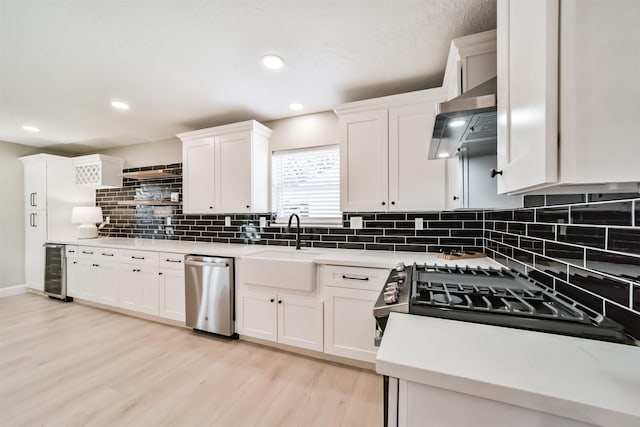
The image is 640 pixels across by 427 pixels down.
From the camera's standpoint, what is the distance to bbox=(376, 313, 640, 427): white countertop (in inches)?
19.7

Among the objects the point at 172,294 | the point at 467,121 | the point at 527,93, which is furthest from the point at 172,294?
the point at 527,93

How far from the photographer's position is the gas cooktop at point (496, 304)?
0.76 m

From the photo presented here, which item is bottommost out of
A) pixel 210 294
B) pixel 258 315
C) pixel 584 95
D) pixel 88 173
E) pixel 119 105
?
pixel 258 315

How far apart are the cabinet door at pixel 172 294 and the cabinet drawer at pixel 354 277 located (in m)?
1.65

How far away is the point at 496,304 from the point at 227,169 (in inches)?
108

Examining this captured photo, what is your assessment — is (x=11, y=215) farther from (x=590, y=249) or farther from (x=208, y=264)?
(x=590, y=249)

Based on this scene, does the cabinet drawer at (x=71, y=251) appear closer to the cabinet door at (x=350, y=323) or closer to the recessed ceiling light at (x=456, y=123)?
the cabinet door at (x=350, y=323)

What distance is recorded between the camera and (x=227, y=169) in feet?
9.48

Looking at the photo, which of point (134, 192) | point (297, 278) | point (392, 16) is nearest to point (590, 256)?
point (392, 16)

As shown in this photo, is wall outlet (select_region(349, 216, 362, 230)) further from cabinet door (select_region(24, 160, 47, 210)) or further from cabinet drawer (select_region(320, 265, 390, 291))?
cabinet door (select_region(24, 160, 47, 210))

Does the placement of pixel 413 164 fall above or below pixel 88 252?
above

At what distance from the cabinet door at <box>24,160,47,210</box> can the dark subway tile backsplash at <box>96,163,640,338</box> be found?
4.78 ft

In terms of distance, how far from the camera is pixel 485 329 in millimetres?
793

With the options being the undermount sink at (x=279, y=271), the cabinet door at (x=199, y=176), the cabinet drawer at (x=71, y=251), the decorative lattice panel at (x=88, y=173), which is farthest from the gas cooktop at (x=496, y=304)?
the decorative lattice panel at (x=88, y=173)
